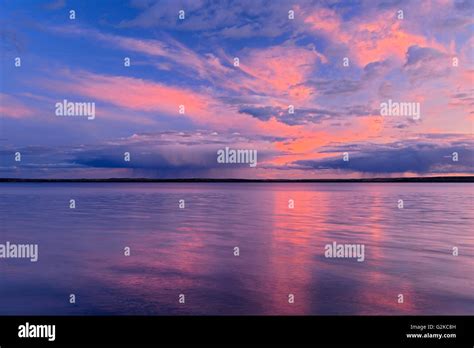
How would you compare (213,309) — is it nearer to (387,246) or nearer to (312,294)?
A: (312,294)

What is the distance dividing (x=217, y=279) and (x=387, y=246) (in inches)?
357

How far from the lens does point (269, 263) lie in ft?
48.4

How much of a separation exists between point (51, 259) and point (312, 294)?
10046 millimetres

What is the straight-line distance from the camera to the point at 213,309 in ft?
32.8

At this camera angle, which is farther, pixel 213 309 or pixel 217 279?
pixel 217 279
